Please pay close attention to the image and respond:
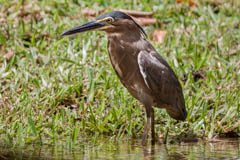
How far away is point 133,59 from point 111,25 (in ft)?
1.53

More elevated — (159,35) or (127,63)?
(159,35)

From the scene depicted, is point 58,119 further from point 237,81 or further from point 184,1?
point 184,1

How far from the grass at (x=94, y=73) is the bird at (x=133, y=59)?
46 centimetres

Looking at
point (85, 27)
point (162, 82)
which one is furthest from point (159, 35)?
point (85, 27)

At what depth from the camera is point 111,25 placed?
216 inches

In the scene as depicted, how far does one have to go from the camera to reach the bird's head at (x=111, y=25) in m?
5.39

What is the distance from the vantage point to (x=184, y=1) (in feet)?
30.5

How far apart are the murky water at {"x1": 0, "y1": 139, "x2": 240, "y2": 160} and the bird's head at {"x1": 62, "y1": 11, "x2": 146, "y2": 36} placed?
125 centimetres

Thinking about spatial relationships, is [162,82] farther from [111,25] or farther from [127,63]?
[111,25]

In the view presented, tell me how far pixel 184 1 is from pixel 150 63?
3.92 metres

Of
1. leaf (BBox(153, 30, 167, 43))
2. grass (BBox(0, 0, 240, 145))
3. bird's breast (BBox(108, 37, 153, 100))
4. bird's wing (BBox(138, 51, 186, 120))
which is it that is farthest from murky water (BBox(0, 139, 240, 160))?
leaf (BBox(153, 30, 167, 43))

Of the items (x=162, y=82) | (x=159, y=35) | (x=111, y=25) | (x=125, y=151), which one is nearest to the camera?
(x=125, y=151)

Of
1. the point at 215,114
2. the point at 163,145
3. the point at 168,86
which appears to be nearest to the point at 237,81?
the point at 215,114

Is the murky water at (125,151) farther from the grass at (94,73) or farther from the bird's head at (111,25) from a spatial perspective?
the bird's head at (111,25)
